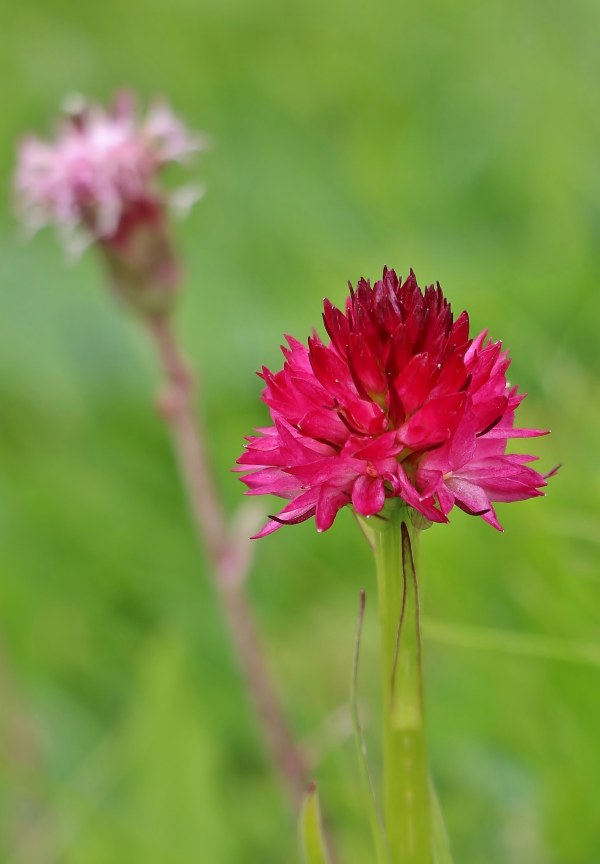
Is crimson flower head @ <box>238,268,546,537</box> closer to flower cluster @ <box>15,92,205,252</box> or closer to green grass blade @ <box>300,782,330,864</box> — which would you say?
green grass blade @ <box>300,782,330,864</box>

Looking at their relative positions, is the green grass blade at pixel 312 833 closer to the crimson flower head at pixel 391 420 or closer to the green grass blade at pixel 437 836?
the green grass blade at pixel 437 836

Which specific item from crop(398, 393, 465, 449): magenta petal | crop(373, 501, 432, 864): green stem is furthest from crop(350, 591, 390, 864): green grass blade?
crop(398, 393, 465, 449): magenta petal

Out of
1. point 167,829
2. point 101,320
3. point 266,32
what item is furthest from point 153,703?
point 266,32

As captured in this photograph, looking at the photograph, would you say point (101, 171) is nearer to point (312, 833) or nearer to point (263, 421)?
point (263, 421)

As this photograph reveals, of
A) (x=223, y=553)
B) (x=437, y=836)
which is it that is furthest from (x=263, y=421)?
(x=437, y=836)

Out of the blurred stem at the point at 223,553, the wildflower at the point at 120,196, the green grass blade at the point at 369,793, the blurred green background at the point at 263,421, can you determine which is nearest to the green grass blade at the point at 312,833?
the green grass blade at the point at 369,793

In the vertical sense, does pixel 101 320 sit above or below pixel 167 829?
above

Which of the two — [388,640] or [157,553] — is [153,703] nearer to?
[157,553]
